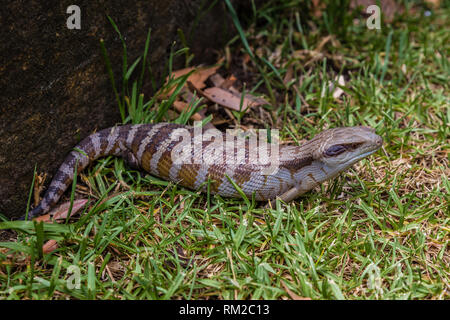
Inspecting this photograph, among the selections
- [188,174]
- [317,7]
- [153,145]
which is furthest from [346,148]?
[317,7]

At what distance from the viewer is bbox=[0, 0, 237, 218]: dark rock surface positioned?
129 inches

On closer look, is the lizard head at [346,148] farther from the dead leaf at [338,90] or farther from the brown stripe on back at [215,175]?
the dead leaf at [338,90]

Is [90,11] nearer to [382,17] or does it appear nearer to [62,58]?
[62,58]

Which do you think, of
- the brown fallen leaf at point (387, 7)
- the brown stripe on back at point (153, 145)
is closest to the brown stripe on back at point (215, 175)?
the brown stripe on back at point (153, 145)

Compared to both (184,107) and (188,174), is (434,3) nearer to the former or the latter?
(184,107)

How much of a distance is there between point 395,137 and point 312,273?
1912 mm

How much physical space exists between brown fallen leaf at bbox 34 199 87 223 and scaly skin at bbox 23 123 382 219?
0.06 meters

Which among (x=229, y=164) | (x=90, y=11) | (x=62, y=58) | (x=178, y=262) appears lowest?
(x=178, y=262)

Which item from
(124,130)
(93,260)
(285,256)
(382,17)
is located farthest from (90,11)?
(382,17)

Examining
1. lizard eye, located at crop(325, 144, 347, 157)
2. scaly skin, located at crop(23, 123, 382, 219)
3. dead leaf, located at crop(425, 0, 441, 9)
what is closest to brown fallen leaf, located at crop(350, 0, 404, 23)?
dead leaf, located at crop(425, 0, 441, 9)

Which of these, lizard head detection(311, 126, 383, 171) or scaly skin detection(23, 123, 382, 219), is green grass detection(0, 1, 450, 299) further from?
lizard head detection(311, 126, 383, 171)

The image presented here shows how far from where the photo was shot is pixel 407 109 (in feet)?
15.2

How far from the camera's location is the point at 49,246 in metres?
3.38

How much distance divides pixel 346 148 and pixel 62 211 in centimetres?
238
